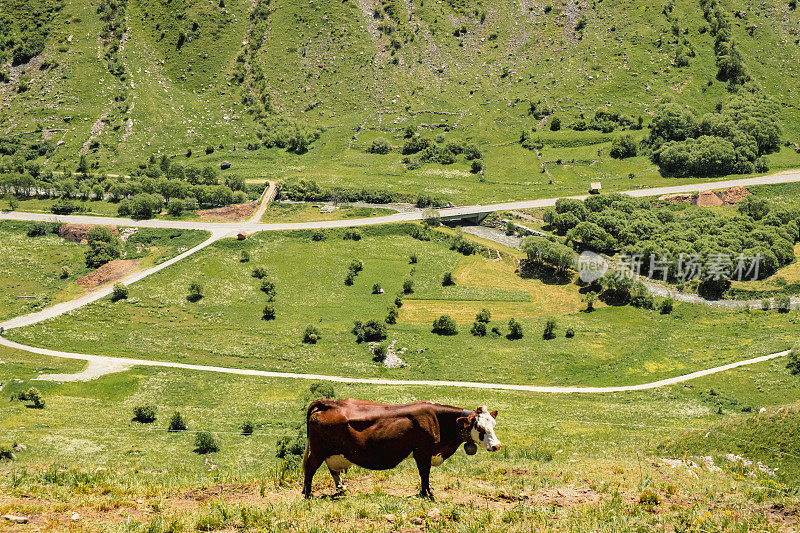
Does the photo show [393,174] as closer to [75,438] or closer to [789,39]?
[75,438]

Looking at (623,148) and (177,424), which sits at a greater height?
(623,148)

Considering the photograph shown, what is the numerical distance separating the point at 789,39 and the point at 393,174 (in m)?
127

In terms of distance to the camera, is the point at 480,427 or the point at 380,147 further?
the point at 380,147

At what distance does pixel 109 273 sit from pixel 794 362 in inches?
4586

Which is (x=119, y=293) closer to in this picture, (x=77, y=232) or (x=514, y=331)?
(x=77, y=232)

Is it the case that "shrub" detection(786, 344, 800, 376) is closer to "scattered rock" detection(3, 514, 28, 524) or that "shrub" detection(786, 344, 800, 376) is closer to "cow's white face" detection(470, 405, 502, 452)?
"cow's white face" detection(470, 405, 502, 452)

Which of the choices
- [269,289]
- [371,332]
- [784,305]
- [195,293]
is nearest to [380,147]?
[269,289]

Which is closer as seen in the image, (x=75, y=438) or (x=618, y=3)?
(x=75, y=438)

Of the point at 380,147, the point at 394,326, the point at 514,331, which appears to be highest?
the point at 380,147

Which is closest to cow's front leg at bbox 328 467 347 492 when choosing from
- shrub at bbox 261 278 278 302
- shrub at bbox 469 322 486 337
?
shrub at bbox 469 322 486 337

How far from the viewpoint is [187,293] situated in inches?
4766

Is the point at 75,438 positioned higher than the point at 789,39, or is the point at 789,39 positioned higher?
the point at 789,39

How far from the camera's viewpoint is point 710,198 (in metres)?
149

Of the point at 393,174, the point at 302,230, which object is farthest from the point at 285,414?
the point at 393,174
